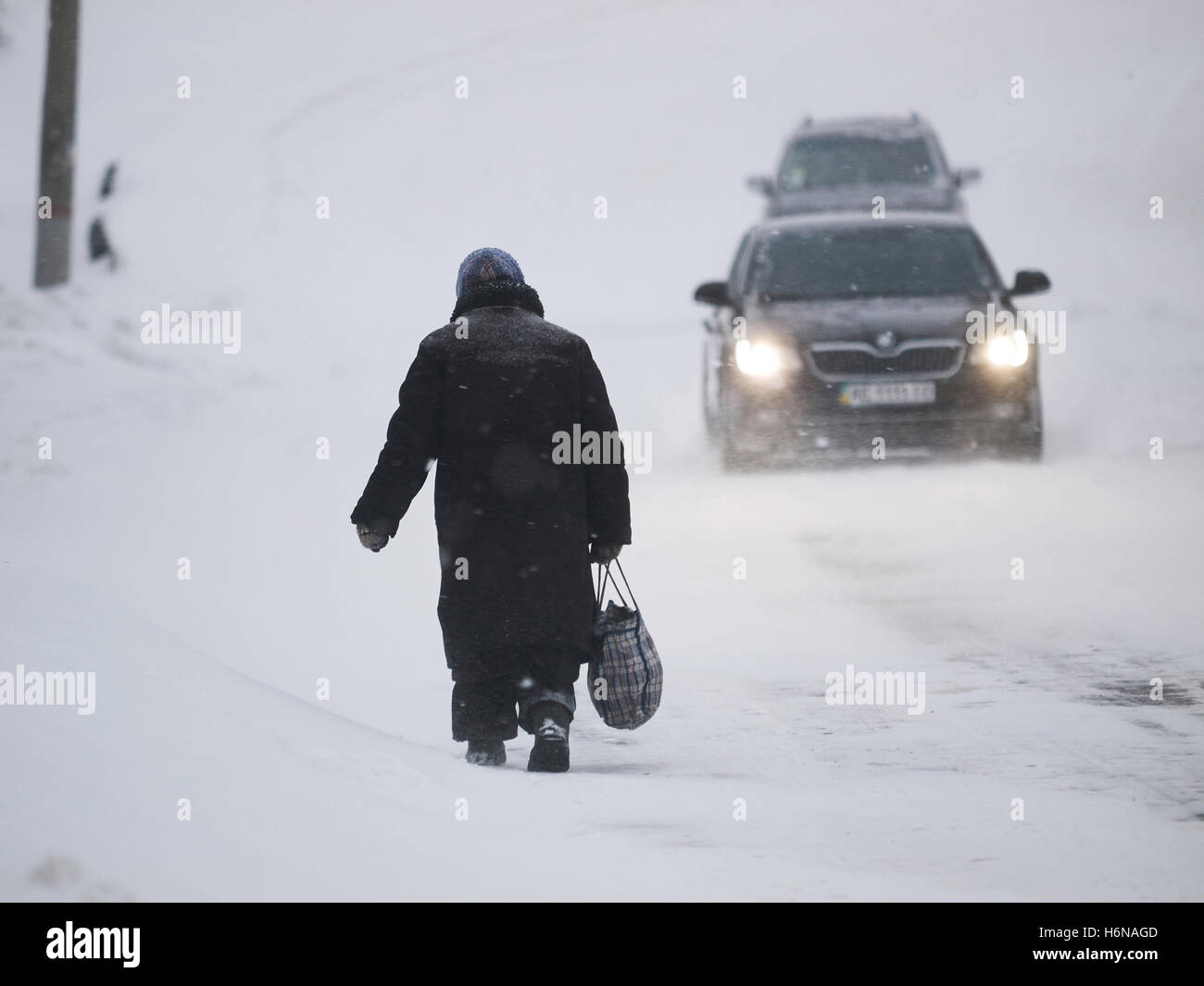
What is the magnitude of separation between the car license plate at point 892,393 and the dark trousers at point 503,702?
6.04 m

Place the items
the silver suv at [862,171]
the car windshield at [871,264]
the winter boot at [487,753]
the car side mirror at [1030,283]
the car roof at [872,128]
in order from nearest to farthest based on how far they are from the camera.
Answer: the winter boot at [487,753] < the car windshield at [871,264] < the car side mirror at [1030,283] < the silver suv at [862,171] < the car roof at [872,128]

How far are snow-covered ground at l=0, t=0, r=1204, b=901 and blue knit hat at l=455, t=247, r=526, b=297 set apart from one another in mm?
1274

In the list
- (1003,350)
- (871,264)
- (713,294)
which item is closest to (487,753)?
(1003,350)

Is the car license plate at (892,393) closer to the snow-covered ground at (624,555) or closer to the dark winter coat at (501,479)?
the snow-covered ground at (624,555)

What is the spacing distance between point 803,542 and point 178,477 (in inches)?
166

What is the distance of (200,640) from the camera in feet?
24.8

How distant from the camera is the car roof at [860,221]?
12.7m

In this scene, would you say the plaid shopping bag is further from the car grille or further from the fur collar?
the car grille

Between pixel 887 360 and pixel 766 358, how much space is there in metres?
0.71

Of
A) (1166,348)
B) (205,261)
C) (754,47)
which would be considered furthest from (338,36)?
(1166,348)

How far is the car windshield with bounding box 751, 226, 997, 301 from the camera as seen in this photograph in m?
11.8

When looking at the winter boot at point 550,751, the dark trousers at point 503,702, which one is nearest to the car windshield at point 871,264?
the dark trousers at point 503,702

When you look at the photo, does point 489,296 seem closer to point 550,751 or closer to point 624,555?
point 550,751

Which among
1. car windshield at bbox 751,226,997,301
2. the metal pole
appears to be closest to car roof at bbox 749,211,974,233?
car windshield at bbox 751,226,997,301
